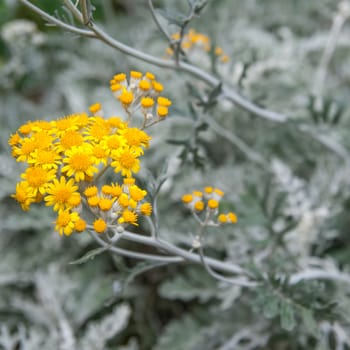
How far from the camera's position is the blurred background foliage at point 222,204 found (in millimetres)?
1541

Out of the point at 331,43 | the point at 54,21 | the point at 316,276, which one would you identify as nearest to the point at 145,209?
the point at 54,21

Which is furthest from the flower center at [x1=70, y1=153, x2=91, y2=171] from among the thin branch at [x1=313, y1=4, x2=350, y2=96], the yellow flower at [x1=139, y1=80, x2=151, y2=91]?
the thin branch at [x1=313, y1=4, x2=350, y2=96]

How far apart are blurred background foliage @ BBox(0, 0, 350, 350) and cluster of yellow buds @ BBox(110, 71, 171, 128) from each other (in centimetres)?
29

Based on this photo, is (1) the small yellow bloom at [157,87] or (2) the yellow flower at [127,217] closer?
(2) the yellow flower at [127,217]

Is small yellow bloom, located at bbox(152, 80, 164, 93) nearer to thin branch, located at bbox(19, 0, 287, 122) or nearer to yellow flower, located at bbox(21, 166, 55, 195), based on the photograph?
thin branch, located at bbox(19, 0, 287, 122)

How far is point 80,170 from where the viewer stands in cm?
88

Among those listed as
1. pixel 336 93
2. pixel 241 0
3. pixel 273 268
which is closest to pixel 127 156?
pixel 273 268

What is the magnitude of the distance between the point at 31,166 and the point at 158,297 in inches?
47.3

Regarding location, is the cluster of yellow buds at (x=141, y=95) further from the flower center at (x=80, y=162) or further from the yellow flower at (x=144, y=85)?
the flower center at (x=80, y=162)

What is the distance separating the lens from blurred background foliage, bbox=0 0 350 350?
1.54 m

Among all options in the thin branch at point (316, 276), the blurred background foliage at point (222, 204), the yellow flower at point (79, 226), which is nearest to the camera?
the yellow flower at point (79, 226)

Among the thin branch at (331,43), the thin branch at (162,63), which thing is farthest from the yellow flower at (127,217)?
the thin branch at (331,43)

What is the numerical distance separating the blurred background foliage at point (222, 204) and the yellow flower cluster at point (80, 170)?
237 mm

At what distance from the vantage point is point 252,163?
200cm
